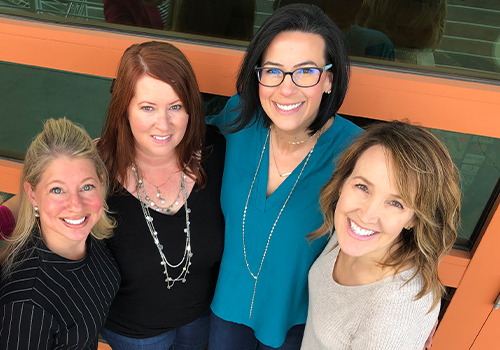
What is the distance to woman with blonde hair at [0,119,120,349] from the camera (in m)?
1.35

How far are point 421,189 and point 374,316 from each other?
17.8 inches

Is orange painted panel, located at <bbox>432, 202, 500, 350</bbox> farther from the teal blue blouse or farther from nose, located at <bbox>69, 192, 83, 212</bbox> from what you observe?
nose, located at <bbox>69, 192, 83, 212</bbox>

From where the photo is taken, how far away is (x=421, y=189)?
1248 millimetres

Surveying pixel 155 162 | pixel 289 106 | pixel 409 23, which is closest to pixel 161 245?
pixel 155 162

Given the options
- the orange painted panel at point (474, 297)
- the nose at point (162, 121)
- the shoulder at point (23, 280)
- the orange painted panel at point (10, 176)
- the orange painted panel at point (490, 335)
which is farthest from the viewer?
the orange painted panel at point (10, 176)

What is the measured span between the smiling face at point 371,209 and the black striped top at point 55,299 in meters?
1.01

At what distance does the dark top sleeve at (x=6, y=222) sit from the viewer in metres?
1.61

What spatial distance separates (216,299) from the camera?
6.29 feet

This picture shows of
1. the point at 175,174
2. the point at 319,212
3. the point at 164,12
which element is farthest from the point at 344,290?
the point at 164,12

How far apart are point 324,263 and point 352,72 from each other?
0.91 m

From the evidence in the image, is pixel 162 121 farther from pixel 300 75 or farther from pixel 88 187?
pixel 300 75

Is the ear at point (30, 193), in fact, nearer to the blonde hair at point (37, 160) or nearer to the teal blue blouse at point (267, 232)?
the blonde hair at point (37, 160)

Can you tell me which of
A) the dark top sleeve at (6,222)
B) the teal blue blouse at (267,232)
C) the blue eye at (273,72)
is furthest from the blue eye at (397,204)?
the dark top sleeve at (6,222)

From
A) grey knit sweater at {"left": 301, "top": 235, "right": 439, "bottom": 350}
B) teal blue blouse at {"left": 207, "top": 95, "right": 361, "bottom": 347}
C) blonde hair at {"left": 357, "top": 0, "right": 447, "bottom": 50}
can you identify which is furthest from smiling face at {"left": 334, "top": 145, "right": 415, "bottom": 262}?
blonde hair at {"left": 357, "top": 0, "right": 447, "bottom": 50}
